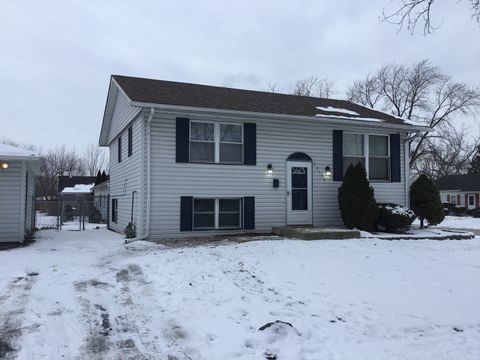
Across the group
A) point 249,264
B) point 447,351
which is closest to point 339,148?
point 249,264

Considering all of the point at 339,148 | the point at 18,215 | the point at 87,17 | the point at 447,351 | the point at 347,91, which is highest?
the point at 347,91

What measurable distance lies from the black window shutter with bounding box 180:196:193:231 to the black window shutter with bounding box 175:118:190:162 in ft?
3.87

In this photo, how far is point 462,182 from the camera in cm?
4228

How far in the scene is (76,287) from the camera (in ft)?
21.0

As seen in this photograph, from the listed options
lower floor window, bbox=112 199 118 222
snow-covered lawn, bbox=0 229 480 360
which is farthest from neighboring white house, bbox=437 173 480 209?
snow-covered lawn, bbox=0 229 480 360

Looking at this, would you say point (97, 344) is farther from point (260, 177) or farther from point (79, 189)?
point (79, 189)

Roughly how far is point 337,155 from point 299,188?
1774 mm

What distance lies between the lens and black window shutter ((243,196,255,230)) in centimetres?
1255

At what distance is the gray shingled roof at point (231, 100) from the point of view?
12.2 meters

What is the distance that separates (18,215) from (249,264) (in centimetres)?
743

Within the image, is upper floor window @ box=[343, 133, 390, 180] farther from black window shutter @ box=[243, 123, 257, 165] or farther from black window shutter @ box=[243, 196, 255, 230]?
black window shutter @ box=[243, 196, 255, 230]

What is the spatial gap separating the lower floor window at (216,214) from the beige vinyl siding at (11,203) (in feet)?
15.8

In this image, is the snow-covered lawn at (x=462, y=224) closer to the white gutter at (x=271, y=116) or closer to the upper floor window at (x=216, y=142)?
the white gutter at (x=271, y=116)

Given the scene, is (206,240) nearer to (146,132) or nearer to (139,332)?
(146,132)
